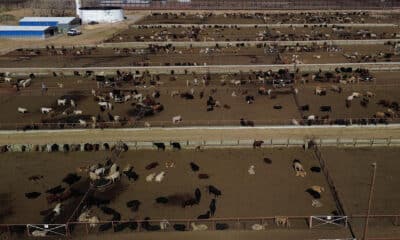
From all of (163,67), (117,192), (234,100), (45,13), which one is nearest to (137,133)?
(117,192)

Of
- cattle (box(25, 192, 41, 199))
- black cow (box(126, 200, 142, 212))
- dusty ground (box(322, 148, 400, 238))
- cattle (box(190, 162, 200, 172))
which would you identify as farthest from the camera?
cattle (box(190, 162, 200, 172))

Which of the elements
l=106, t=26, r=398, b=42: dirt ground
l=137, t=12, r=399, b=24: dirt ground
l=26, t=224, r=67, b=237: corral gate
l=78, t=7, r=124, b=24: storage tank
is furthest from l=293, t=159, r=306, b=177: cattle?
l=78, t=7, r=124, b=24: storage tank

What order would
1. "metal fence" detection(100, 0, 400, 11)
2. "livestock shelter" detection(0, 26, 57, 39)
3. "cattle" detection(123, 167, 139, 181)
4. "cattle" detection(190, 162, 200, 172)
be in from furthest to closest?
1. "metal fence" detection(100, 0, 400, 11)
2. "livestock shelter" detection(0, 26, 57, 39)
3. "cattle" detection(190, 162, 200, 172)
4. "cattle" detection(123, 167, 139, 181)

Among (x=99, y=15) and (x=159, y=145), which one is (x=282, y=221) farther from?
(x=99, y=15)

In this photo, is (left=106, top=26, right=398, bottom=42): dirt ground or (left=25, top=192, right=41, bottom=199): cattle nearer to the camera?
(left=25, top=192, right=41, bottom=199): cattle

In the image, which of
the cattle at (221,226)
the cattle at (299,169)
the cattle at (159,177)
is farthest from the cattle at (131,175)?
the cattle at (299,169)

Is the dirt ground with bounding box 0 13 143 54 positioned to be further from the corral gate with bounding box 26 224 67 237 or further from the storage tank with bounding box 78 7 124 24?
the corral gate with bounding box 26 224 67 237
